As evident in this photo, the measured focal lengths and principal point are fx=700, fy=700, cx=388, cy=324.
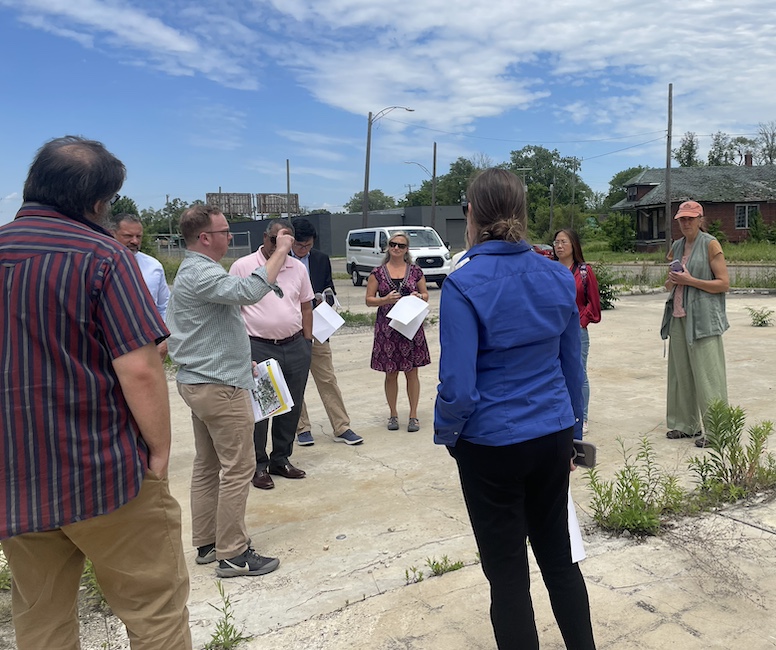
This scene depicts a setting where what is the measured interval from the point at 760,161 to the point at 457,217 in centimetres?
4166

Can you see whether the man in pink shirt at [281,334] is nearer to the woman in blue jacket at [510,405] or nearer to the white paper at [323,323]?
the white paper at [323,323]

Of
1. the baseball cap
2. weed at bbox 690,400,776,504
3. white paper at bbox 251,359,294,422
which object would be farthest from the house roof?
white paper at bbox 251,359,294,422

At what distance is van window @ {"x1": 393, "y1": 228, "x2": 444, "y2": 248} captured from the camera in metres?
22.6

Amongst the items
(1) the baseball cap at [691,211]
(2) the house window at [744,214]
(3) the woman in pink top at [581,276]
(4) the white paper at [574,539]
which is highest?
(2) the house window at [744,214]

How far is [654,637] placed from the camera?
281 cm

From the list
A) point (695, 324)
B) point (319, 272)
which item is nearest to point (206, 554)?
point (319, 272)

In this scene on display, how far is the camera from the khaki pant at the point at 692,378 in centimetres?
549

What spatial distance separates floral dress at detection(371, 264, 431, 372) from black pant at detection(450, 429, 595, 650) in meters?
3.61

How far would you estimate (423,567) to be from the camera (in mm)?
3562

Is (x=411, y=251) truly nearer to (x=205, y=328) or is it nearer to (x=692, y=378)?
(x=692, y=378)

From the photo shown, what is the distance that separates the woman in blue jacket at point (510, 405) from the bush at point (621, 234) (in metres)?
47.7

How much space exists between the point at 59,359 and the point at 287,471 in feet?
10.8

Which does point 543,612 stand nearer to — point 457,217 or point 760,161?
point 457,217

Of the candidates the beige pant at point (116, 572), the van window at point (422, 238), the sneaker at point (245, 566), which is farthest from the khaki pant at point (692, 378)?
the van window at point (422, 238)
